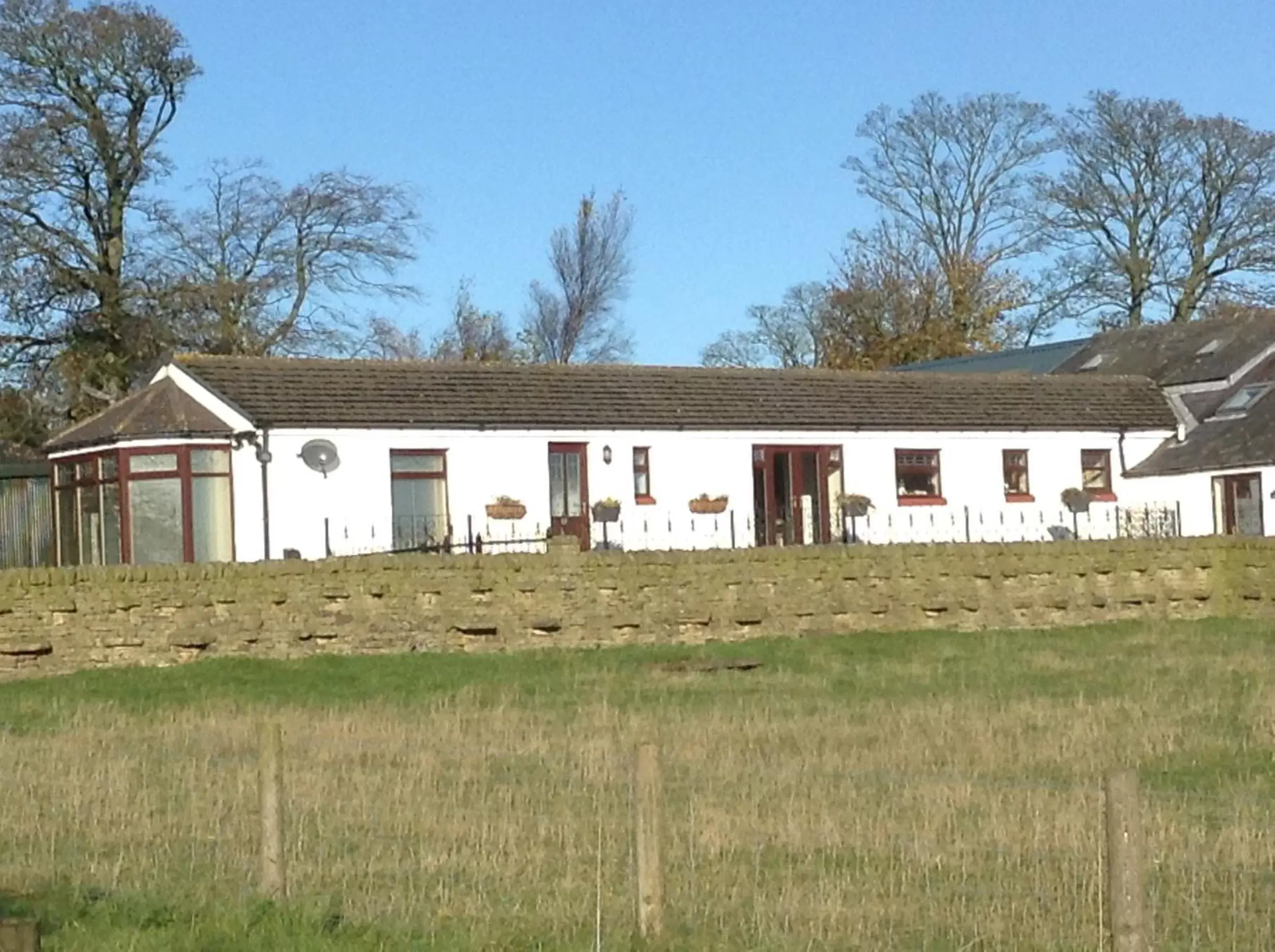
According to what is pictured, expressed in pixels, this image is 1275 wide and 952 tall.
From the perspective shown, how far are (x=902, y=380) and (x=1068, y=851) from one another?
103ft

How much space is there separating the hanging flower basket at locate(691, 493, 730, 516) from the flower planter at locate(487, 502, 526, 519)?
11.8ft

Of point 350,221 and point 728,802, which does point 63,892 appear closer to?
point 728,802

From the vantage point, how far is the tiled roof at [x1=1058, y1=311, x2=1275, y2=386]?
46156 millimetres

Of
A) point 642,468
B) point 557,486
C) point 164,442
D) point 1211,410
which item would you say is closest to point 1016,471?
point 1211,410

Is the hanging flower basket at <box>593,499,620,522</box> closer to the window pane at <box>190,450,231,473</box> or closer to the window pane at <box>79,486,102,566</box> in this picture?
the window pane at <box>190,450,231,473</box>

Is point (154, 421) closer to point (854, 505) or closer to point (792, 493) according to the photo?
point (792, 493)

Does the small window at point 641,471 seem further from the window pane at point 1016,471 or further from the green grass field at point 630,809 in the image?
the green grass field at point 630,809

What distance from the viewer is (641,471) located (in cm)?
3859

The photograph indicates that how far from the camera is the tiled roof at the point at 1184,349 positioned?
4616 cm

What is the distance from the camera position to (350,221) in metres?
55.2

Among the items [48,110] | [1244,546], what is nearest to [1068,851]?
[1244,546]

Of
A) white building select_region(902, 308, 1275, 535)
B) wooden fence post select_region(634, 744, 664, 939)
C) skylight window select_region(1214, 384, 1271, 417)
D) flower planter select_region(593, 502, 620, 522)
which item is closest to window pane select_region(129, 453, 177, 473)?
flower planter select_region(593, 502, 620, 522)

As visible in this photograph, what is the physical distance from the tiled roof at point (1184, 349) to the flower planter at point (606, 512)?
15399mm

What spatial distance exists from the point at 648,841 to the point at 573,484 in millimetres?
28365
